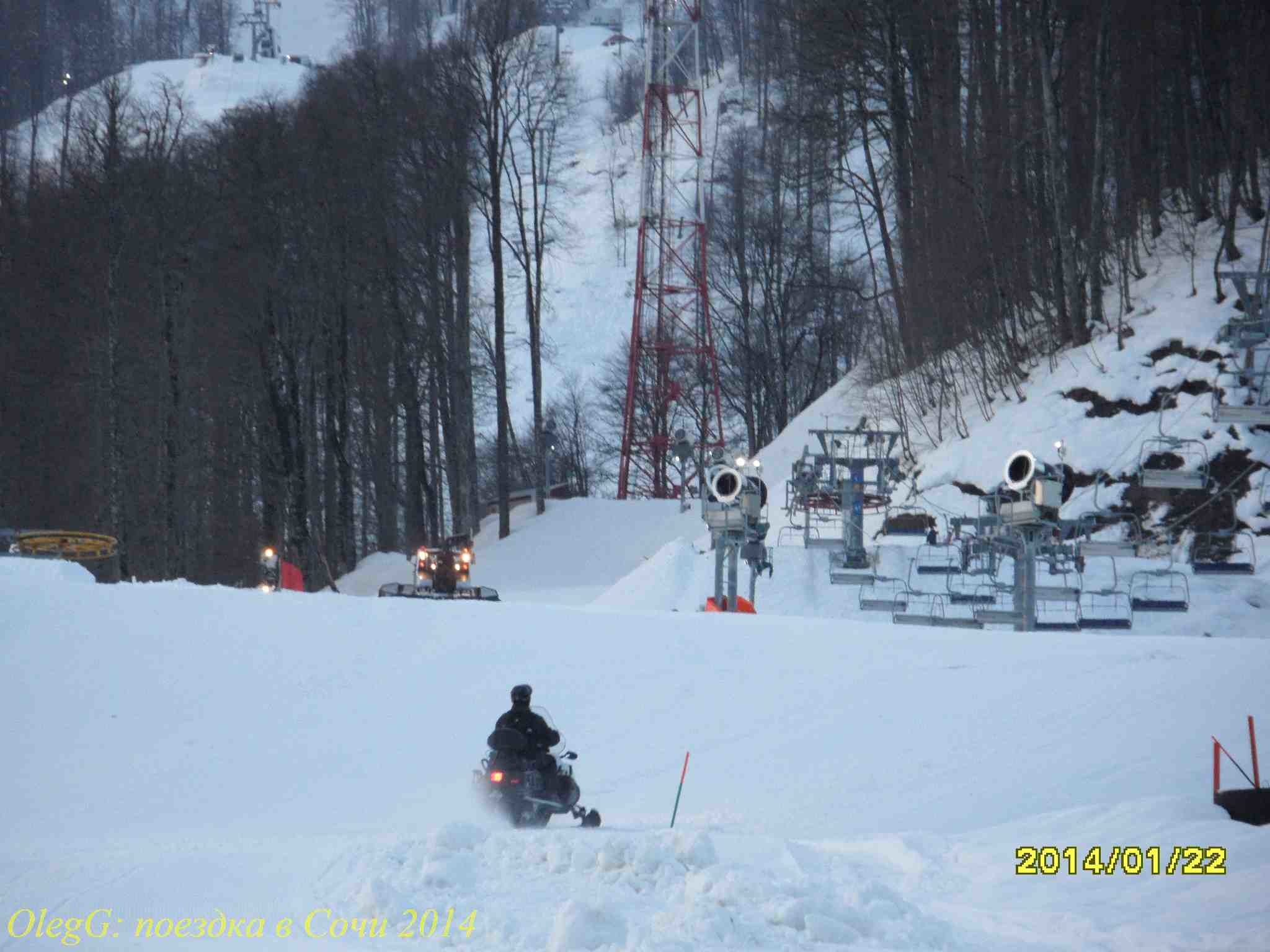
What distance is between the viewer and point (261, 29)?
4747 inches

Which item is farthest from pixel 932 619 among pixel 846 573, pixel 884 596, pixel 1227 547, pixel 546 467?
pixel 546 467

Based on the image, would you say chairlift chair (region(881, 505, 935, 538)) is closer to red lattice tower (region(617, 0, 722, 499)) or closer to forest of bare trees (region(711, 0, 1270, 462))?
forest of bare trees (region(711, 0, 1270, 462))

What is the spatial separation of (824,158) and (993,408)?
46.9 ft

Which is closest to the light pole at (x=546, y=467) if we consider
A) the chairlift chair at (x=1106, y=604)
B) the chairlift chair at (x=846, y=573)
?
the chairlift chair at (x=846, y=573)

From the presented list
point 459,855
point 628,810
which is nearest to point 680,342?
point 628,810

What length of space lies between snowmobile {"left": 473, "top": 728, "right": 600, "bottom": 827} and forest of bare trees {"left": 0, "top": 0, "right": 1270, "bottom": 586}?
22.9 meters

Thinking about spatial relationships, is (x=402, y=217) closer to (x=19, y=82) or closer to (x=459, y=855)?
(x=19, y=82)

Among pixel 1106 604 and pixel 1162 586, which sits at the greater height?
pixel 1162 586

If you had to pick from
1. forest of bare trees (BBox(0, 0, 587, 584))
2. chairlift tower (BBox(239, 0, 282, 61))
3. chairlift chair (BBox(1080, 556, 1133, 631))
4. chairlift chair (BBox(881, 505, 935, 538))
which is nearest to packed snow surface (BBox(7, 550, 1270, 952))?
chairlift chair (BBox(1080, 556, 1133, 631))

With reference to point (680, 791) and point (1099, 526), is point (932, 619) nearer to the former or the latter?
point (1099, 526)

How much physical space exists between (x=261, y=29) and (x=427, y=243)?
88.4 metres

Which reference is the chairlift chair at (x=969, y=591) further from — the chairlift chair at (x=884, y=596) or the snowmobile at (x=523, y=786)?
the snowmobile at (x=523, y=786)

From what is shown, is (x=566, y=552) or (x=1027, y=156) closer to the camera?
(x=1027, y=156)

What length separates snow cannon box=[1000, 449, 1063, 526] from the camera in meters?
20.0
